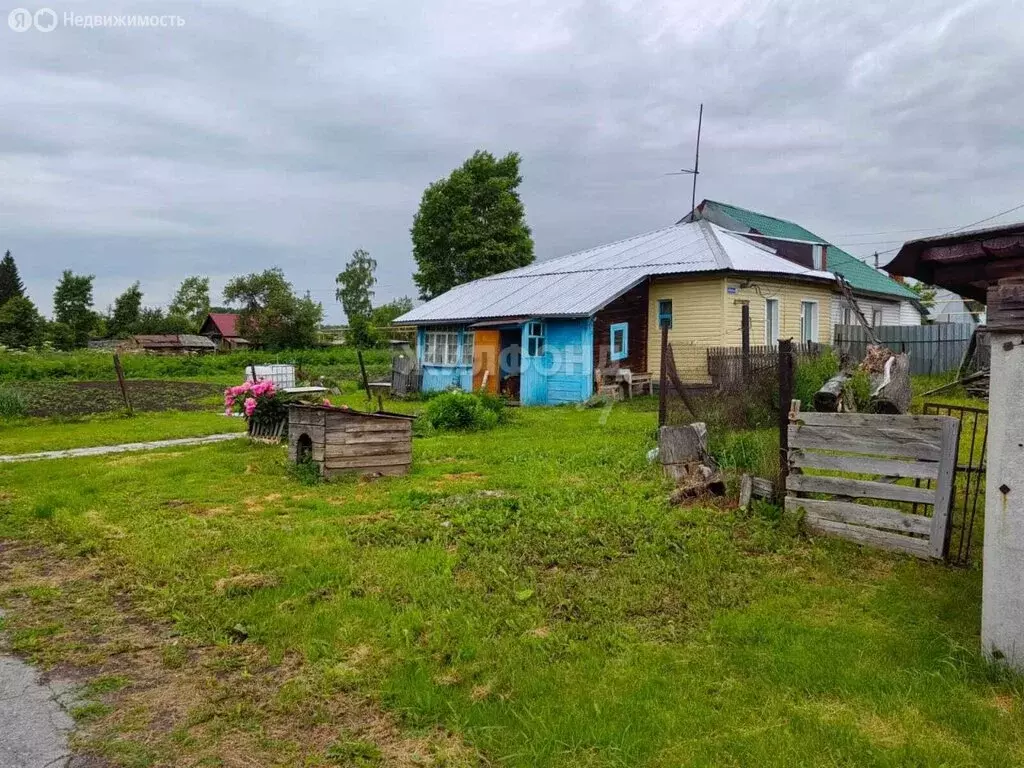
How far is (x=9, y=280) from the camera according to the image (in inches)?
3189

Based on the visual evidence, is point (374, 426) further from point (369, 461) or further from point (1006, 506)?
point (1006, 506)

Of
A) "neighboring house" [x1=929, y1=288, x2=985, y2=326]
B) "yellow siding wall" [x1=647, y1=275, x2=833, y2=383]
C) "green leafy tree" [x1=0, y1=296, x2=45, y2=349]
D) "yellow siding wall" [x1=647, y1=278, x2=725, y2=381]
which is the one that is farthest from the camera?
"green leafy tree" [x1=0, y1=296, x2=45, y2=349]

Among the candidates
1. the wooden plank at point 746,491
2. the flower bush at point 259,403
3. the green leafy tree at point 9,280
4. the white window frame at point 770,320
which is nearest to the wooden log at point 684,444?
the wooden plank at point 746,491

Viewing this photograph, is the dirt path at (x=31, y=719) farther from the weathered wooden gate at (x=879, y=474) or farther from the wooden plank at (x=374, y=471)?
the weathered wooden gate at (x=879, y=474)

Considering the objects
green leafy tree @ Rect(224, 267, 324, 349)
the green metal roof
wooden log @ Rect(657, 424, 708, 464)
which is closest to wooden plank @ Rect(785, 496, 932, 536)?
wooden log @ Rect(657, 424, 708, 464)

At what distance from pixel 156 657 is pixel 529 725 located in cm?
248

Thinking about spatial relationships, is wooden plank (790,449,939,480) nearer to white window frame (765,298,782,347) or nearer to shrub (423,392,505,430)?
shrub (423,392,505,430)

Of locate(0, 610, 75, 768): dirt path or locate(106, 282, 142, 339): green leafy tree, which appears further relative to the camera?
locate(106, 282, 142, 339): green leafy tree

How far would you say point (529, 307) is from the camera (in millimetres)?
21406

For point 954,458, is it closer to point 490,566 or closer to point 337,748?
point 490,566

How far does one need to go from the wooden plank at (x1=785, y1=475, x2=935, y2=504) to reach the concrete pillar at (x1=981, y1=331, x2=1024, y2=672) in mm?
1988

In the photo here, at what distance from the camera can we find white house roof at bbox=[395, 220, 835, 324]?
2070cm

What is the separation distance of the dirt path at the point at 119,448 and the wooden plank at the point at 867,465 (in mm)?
11257

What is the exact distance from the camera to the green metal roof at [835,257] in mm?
29000
